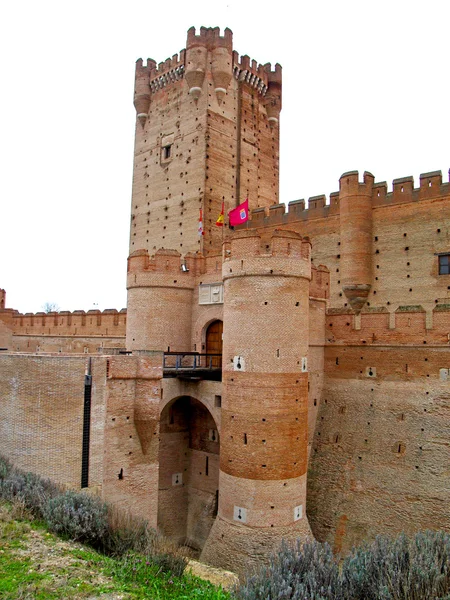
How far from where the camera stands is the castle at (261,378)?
1309cm

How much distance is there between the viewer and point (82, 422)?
12492 mm

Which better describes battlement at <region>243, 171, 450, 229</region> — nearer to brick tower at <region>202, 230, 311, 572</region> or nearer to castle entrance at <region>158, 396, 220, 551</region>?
brick tower at <region>202, 230, 311, 572</region>

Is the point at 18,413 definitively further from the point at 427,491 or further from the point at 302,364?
the point at 427,491

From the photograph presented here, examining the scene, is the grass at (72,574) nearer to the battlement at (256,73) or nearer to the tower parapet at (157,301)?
the tower parapet at (157,301)

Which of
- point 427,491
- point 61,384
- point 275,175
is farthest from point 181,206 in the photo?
point 427,491

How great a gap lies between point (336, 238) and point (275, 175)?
24.5 ft

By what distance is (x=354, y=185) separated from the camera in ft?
63.8

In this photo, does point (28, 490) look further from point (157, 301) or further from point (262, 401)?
point (157, 301)

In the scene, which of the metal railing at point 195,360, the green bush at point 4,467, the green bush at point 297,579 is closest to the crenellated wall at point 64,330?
the metal railing at point 195,360

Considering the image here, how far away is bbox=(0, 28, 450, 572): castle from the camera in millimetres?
13094

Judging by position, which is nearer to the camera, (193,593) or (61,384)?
(193,593)

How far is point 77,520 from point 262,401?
6410mm

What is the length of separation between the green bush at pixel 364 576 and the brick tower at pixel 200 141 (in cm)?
1636

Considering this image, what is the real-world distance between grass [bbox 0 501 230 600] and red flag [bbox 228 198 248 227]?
1598cm
